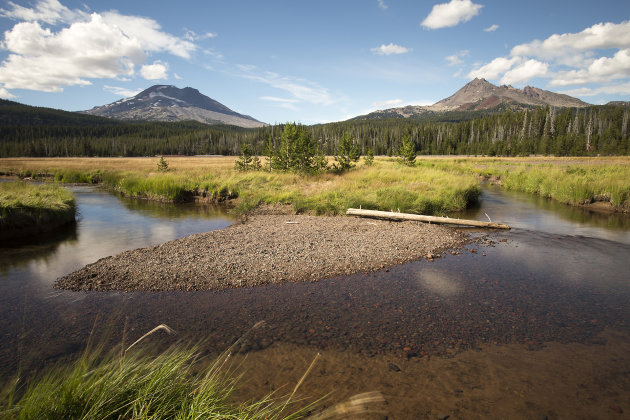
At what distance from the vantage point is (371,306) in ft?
25.1

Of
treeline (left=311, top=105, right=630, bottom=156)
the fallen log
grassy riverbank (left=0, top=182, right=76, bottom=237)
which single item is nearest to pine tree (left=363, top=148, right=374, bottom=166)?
the fallen log

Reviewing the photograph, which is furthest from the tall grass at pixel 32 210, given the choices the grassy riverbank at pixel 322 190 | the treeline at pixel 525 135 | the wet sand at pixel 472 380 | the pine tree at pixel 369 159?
the treeline at pixel 525 135

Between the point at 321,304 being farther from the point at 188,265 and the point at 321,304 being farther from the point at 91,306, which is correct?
the point at 91,306

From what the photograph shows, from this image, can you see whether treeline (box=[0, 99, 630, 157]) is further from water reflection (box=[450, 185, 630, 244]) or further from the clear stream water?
the clear stream water

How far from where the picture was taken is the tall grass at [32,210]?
13.8m

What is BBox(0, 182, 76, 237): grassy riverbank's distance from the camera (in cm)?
1370

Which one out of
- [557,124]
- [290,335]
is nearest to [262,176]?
[290,335]

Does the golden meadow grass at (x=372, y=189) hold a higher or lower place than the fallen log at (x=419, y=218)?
higher

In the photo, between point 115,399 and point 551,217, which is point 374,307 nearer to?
point 115,399

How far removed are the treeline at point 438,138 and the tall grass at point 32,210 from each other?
53.6 m

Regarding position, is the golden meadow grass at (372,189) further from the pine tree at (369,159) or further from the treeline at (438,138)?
the treeline at (438,138)

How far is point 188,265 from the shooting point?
32.4ft

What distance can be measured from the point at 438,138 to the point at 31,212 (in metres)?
122

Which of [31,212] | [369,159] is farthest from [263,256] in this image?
[369,159]
